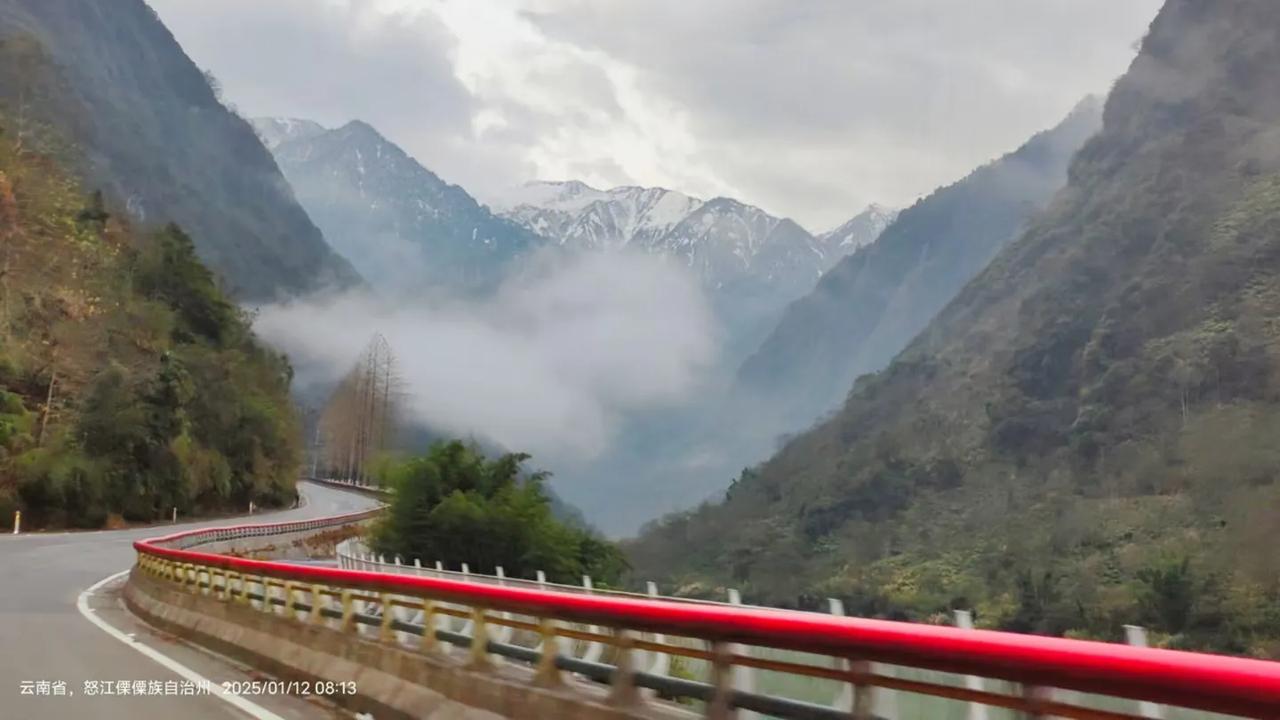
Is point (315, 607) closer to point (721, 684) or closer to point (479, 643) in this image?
point (479, 643)

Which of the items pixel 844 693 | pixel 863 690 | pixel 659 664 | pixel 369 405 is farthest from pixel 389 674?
pixel 369 405

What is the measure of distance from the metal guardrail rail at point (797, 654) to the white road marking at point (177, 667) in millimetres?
1133

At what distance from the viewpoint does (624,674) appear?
620 cm

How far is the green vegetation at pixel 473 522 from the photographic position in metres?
40.1

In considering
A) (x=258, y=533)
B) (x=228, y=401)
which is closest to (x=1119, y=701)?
(x=258, y=533)

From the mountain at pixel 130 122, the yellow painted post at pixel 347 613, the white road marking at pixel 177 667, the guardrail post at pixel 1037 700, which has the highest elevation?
the mountain at pixel 130 122

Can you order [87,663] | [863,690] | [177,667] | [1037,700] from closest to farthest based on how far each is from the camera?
[1037,700], [863,690], [87,663], [177,667]

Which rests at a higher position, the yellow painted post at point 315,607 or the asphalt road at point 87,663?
the yellow painted post at point 315,607

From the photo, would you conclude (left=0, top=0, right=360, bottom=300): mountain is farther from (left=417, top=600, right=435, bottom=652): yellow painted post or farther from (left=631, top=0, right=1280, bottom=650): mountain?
(left=417, top=600, right=435, bottom=652): yellow painted post

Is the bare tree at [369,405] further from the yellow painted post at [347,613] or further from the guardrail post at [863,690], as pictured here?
the guardrail post at [863,690]

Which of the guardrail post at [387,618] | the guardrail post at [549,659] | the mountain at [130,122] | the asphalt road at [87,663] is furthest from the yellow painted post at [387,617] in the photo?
the mountain at [130,122]

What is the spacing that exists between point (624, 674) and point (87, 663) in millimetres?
8807

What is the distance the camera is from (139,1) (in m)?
198

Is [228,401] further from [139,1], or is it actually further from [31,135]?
[139,1]
